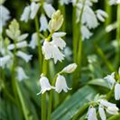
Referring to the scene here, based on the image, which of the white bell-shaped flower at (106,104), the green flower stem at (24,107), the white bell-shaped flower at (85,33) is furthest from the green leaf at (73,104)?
the white bell-shaped flower at (106,104)

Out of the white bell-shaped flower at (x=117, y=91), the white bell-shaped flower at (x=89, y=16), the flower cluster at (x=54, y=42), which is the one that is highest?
the flower cluster at (x=54, y=42)

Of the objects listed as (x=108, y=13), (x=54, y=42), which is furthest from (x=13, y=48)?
(x=108, y=13)

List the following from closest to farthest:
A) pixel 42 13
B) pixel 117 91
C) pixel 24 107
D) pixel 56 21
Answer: pixel 56 21
pixel 117 91
pixel 42 13
pixel 24 107

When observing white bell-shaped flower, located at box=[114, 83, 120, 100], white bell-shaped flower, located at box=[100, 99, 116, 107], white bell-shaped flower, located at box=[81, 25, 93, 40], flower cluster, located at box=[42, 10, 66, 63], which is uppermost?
flower cluster, located at box=[42, 10, 66, 63]

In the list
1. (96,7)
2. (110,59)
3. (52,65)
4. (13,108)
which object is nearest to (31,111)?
(13,108)

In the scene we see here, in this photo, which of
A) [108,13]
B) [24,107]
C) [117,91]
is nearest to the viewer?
[117,91]

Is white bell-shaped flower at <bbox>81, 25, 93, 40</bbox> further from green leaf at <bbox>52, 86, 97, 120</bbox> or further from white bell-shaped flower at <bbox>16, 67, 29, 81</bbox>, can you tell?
white bell-shaped flower at <bbox>16, 67, 29, 81</bbox>

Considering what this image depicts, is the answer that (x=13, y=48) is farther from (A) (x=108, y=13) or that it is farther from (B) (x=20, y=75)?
(A) (x=108, y=13)

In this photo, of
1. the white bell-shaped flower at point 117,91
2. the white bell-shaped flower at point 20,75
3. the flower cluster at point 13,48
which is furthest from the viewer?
the white bell-shaped flower at point 20,75

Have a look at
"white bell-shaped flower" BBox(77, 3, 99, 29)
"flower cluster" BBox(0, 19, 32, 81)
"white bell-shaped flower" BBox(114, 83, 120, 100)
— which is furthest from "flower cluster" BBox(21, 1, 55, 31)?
"white bell-shaped flower" BBox(114, 83, 120, 100)

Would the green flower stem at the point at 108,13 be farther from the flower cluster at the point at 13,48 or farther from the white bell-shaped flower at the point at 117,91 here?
the white bell-shaped flower at the point at 117,91

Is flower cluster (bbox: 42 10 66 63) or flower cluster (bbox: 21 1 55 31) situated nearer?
flower cluster (bbox: 42 10 66 63)
